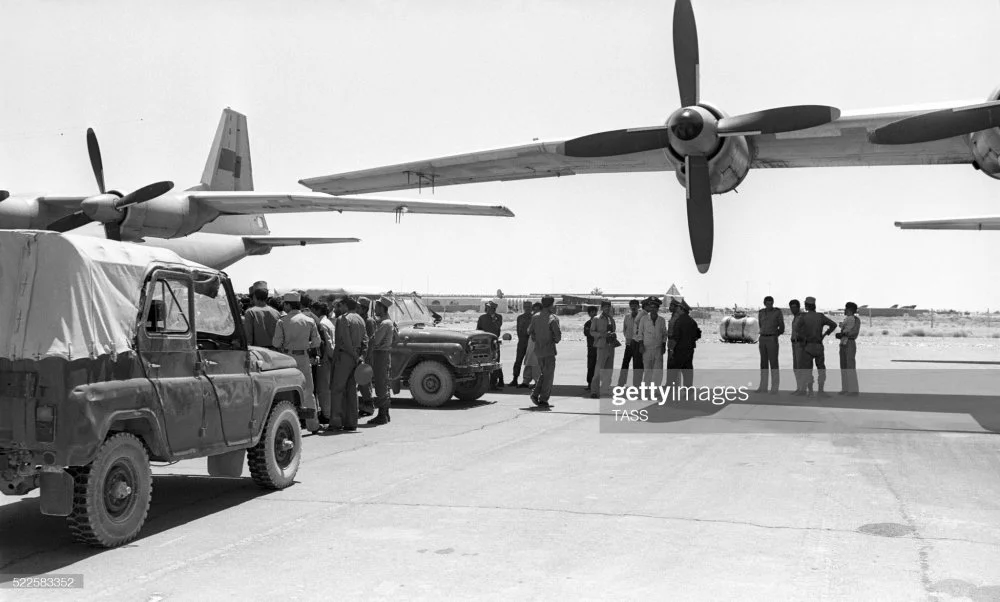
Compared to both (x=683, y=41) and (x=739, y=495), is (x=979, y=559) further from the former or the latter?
(x=683, y=41)

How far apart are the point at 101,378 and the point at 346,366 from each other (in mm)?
6041

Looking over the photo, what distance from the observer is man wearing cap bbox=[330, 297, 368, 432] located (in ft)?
36.9

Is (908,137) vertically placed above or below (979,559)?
above

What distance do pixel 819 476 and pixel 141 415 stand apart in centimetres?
587

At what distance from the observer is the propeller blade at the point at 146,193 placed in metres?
17.2

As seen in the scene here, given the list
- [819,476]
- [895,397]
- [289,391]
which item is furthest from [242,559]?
[895,397]

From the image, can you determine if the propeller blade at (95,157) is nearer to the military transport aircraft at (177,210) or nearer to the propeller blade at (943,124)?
the military transport aircraft at (177,210)

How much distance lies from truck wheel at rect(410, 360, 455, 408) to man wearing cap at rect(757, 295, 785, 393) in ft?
19.1

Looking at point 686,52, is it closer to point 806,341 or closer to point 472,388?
point 806,341

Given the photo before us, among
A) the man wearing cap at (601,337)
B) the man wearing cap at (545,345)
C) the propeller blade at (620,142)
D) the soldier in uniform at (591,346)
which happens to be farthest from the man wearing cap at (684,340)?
the propeller blade at (620,142)

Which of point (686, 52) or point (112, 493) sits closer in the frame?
point (112, 493)

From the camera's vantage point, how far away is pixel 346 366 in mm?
11312

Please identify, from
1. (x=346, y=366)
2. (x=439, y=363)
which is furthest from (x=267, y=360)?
(x=439, y=363)

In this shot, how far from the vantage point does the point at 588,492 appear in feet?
23.4
